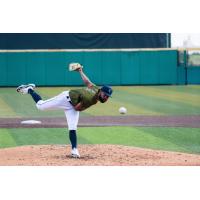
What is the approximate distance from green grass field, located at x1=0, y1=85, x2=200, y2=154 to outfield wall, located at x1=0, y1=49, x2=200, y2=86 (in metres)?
0.63

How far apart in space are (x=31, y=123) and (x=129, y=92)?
12913 millimetres

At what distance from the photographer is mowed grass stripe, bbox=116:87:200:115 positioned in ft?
63.6

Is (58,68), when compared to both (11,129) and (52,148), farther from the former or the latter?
(52,148)

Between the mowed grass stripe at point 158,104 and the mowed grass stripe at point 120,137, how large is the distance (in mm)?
4791

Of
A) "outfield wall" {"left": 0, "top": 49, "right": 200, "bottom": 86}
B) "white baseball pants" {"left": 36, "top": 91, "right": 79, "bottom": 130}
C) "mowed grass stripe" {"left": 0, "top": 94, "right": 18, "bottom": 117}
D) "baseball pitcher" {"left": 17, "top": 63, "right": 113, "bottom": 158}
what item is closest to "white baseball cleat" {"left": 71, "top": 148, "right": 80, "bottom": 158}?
"baseball pitcher" {"left": 17, "top": 63, "right": 113, "bottom": 158}

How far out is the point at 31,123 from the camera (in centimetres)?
1542

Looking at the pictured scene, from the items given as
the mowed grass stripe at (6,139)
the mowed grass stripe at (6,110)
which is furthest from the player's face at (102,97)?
the mowed grass stripe at (6,110)

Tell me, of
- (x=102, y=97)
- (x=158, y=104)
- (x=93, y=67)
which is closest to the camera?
(x=102, y=97)

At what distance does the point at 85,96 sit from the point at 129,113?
30.4ft

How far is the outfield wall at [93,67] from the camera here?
2970 centimetres

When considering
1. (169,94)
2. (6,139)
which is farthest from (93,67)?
(6,139)

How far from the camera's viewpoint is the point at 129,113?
18672 millimetres

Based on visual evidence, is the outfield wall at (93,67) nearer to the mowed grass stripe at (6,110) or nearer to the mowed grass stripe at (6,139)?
the mowed grass stripe at (6,110)

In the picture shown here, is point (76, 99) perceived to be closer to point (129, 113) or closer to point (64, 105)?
point (64, 105)
